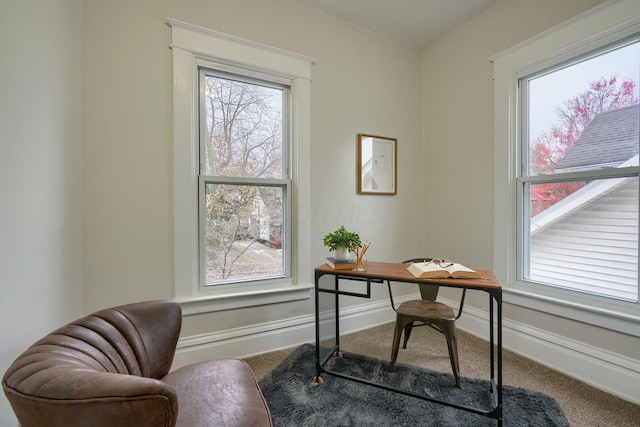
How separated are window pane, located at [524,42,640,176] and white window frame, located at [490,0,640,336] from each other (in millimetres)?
109

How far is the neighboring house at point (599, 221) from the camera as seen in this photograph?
1.74 meters

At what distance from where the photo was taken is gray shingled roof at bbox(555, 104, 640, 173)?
1.72 metres

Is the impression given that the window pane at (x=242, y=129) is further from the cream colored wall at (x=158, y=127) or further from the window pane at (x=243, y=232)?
the cream colored wall at (x=158, y=127)

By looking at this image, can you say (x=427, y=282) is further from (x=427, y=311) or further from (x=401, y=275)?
(x=427, y=311)

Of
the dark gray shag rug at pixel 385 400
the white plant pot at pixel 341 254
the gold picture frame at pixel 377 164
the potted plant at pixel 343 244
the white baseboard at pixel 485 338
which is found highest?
the gold picture frame at pixel 377 164

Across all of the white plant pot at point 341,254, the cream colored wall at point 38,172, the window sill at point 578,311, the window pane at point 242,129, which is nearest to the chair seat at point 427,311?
the white plant pot at point 341,254

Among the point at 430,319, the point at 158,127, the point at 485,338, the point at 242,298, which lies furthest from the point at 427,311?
the point at 158,127

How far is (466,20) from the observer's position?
2.55 metres

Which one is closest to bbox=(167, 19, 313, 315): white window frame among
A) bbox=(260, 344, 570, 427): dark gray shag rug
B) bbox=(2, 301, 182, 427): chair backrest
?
bbox=(260, 344, 570, 427): dark gray shag rug

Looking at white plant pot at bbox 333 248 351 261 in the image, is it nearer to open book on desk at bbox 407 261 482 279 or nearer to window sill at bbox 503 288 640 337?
open book on desk at bbox 407 261 482 279

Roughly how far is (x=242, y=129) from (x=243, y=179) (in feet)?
1.33

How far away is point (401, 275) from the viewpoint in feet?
5.38

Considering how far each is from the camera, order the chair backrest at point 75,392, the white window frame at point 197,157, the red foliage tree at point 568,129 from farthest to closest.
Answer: the white window frame at point 197,157 < the red foliage tree at point 568,129 < the chair backrest at point 75,392

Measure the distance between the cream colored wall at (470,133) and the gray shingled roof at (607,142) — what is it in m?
0.57
